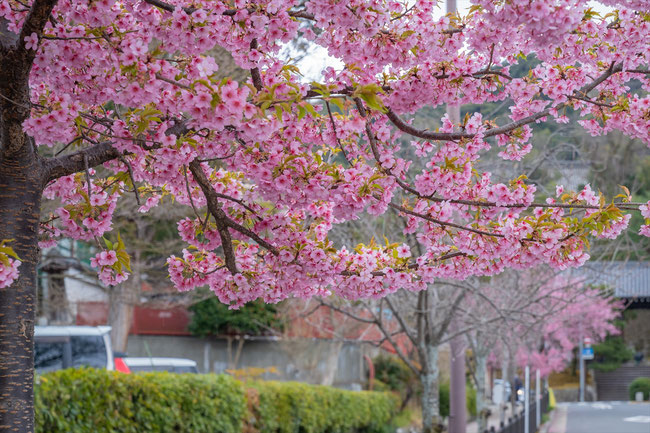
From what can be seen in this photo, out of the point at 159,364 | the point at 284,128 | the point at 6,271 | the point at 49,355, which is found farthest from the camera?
the point at 159,364

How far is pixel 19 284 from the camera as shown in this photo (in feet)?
11.6

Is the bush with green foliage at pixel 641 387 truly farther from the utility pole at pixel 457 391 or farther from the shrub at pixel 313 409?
the utility pole at pixel 457 391

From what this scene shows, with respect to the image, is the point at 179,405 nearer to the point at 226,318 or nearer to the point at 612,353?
the point at 226,318

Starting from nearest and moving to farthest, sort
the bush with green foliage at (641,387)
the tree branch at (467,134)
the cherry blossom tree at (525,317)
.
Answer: the tree branch at (467,134)
the cherry blossom tree at (525,317)
the bush with green foliage at (641,387)

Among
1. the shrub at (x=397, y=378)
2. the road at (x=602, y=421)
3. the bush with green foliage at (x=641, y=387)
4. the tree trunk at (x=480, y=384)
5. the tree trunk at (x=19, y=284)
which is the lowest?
the bush with green foliage at (x=641, y=387)

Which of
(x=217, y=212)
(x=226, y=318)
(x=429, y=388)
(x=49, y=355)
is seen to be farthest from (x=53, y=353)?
(x=217, y=212)

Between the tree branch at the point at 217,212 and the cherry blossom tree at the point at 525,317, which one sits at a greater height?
the tree branch at the point at 217,212

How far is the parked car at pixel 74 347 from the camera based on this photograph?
15445 mm

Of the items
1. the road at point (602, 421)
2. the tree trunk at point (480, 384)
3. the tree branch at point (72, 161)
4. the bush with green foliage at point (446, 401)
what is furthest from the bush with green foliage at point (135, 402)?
the bush with green foliage at point (446, 401)

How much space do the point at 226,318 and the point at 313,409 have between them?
347 inches

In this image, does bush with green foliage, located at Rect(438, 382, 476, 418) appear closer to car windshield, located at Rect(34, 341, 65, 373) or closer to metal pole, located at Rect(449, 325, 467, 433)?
car windshield, located at Rect(34, 341, 65, 373)

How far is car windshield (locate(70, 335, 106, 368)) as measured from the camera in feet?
50.8

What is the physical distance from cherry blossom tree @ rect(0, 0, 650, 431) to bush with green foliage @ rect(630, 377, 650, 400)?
1520 inches

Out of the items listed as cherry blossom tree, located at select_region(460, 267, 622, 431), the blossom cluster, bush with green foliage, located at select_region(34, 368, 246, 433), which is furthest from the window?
the blossom cluster
